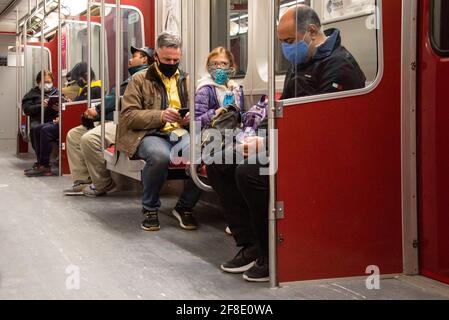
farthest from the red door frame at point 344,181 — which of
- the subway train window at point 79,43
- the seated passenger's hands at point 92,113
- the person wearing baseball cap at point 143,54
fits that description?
the subway train window at point 79,43

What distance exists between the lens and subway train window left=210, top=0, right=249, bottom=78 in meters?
4.52

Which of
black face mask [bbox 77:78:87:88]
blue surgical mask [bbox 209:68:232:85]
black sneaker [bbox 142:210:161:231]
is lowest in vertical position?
black sneaker [bbox 142:210:161:231]

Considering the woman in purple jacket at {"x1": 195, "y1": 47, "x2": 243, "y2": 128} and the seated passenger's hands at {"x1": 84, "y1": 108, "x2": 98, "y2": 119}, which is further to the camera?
the seated passenger's hands at {"x1": 84, "y1": 108, "x2": 98, "y2": 119}

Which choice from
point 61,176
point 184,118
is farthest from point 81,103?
point 184,118

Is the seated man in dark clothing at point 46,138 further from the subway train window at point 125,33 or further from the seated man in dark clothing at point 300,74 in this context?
the seated man in dark clothing at point 300,74

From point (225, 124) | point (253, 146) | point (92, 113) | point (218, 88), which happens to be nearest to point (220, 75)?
point (218, 88)

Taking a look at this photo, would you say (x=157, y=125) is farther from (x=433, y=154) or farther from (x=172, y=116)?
(x=433, y=154)

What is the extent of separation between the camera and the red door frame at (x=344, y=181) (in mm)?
2844

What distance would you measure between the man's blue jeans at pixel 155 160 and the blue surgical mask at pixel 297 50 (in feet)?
4.98

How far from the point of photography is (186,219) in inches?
174

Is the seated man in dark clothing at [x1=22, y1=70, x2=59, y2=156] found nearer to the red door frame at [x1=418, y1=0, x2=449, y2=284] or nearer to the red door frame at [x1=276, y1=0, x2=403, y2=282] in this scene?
the red door frame at [x1=276, y1=0, x2=403, y2=282]

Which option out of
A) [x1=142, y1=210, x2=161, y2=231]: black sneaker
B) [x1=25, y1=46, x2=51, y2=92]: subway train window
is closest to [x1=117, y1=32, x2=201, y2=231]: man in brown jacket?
[x1=142, y1=210, x2=161, y2=231]: black sneaker

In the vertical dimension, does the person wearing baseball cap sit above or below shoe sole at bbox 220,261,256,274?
above

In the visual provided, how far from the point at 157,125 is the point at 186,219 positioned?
690 millimetres
